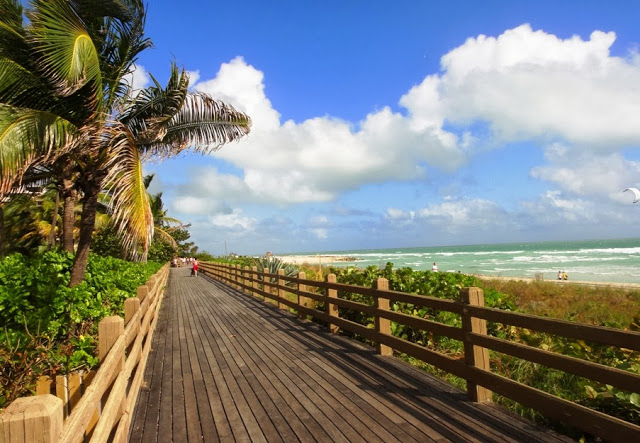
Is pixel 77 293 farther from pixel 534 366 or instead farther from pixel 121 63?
pixel 534 366

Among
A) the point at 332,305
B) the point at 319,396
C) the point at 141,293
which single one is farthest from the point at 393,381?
the point at 141,293

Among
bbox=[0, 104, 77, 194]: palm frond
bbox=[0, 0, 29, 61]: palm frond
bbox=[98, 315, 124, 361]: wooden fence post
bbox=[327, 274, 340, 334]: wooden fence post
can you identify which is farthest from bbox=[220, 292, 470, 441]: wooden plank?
bbox=[0, 0, 29, 61]: palm frond

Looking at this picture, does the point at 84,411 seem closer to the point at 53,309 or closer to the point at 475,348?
the point at 475,348

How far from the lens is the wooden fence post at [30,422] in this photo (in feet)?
4.22

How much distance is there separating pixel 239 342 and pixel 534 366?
4557 mm

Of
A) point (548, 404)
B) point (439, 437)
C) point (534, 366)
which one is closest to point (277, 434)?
point (439, 437)

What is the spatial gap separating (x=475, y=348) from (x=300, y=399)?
1834mm

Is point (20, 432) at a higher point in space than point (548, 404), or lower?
higher

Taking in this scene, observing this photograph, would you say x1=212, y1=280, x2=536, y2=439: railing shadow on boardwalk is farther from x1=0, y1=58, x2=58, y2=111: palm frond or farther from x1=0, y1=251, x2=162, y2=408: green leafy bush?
x1=0, y1=58, x2=58, y2=111: palm frond

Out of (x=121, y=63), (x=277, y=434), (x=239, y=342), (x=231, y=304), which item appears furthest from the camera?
(x=231, y=304)

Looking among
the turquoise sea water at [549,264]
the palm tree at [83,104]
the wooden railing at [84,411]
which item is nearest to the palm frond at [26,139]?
the palm tree at [83,104]

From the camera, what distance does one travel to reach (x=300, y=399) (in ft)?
14.1

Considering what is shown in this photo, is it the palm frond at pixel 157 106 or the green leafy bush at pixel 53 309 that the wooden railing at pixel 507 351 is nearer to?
the green leafy bush at pixel 53 309

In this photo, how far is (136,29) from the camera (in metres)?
7.64
